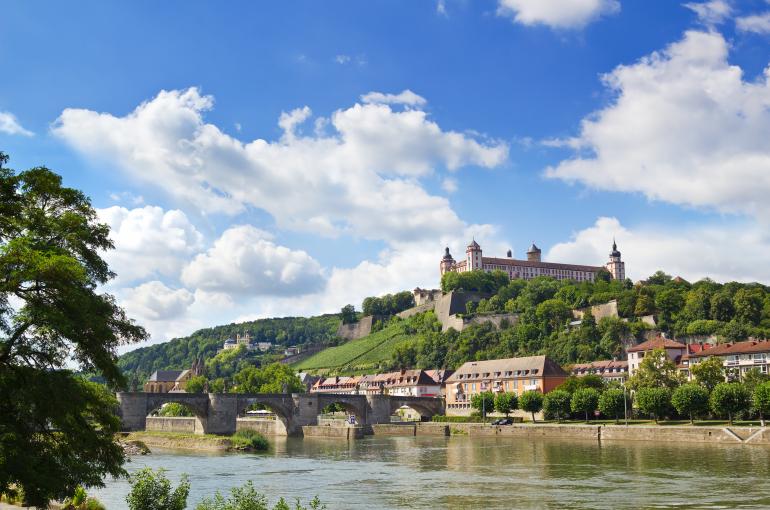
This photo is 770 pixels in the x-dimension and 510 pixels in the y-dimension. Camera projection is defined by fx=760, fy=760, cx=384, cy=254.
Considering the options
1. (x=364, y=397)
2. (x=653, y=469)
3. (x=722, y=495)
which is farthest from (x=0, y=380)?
(x=364, y=397)

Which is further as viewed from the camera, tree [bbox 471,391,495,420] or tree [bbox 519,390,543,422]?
tree [bbox 471,391,495,420]

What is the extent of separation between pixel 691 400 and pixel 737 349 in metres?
28.9

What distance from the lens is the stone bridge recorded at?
80.0 m

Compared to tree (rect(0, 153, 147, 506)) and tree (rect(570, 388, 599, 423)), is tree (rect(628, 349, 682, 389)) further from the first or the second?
tree (rect(0, 153, 147, 506))

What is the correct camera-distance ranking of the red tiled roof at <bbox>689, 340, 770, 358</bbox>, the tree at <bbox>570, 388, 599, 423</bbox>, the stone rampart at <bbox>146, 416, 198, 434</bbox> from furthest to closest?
the stone rampart at <bbox>146, 416, 198, 434</bbox>
the red tiled roof at <bbox>689, 340, 770, 358</bbox>
the tree at <bbox>570, 388, 599, 423</bbox>

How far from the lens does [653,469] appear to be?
4159 centimetres

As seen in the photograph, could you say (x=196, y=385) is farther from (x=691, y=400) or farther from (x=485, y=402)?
(x=691, y=400)

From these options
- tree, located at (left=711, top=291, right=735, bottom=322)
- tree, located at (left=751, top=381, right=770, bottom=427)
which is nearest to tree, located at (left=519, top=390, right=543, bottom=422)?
tree, located at (left=751, top=381, right=770, bottom=427)

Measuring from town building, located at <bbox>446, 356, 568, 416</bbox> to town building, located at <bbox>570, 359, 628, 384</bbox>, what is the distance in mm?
8513

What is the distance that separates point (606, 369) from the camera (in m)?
103

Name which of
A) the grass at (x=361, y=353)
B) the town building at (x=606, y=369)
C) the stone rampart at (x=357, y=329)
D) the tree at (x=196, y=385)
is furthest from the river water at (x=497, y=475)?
the stone rampart at (x=357, y=329)

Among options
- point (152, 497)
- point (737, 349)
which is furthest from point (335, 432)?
point (152, 497)

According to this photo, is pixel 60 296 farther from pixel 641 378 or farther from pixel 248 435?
pixel 641 378

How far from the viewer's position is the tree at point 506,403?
279ft
